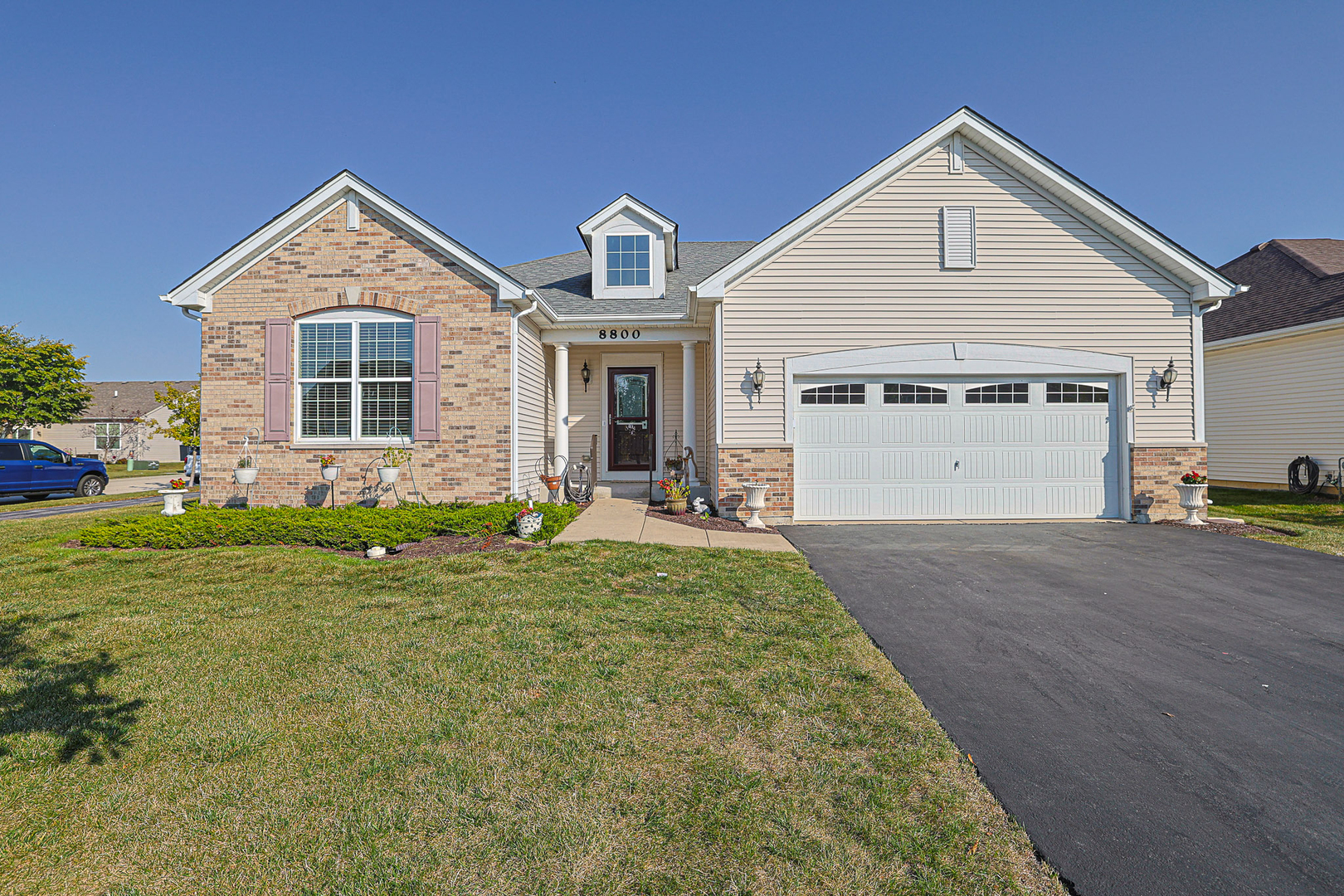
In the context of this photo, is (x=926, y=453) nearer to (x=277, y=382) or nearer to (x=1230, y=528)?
(x=1230, y=528)

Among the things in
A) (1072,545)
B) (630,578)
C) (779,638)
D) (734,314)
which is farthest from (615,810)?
(734,314)

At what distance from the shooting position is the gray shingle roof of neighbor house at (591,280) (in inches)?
503

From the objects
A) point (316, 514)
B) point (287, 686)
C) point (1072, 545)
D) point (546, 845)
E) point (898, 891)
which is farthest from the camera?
point (316, 514)

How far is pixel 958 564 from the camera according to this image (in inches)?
283

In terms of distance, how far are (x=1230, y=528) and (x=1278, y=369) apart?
324 inches

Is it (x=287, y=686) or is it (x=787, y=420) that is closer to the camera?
(x=287, y=686)

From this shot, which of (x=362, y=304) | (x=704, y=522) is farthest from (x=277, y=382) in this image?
(x=704, y=522)

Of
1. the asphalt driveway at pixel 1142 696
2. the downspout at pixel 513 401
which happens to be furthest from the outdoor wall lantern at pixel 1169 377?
the downspout at pixel 513 401

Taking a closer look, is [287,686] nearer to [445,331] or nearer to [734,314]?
[445,331]

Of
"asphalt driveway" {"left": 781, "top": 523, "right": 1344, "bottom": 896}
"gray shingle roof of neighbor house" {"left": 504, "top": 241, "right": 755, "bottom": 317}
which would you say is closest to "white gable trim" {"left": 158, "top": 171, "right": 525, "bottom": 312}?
"gray shingle roof of neighbor house" {"left": 504, "top": 241, "right": 755, "bottom": 317}

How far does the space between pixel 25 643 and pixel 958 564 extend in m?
8.51

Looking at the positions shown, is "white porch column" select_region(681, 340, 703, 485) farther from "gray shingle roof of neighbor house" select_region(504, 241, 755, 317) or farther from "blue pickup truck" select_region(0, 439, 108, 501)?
"blue pickup truck" select_region(0, 439, 108, 501)

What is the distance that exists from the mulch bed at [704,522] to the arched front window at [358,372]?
4.60 metres

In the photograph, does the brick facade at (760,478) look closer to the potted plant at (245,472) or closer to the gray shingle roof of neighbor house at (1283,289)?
the potted plant at (245,472)
